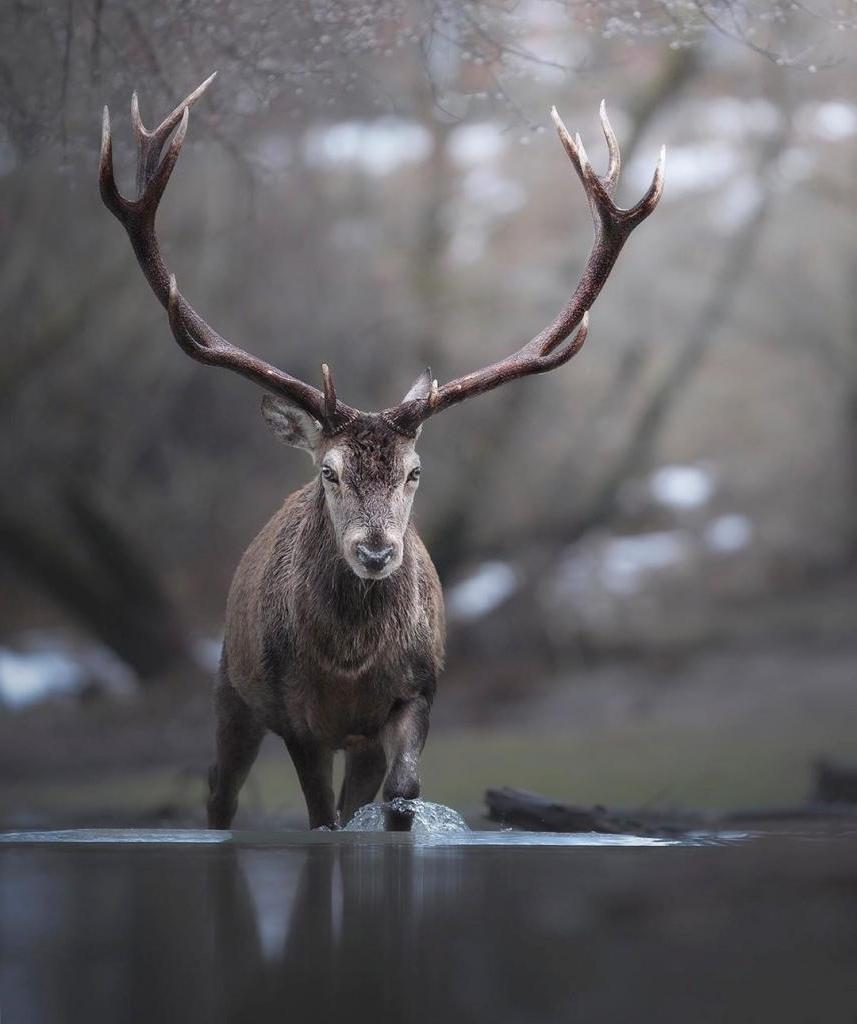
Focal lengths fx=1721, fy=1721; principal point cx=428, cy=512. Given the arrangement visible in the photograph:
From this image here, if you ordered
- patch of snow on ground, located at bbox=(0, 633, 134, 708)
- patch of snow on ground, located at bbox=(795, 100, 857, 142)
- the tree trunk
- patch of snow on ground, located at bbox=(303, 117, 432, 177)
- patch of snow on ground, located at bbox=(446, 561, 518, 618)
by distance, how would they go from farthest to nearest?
patch of snow on ground, located at bbox=(446, 561, 518, 618), the tree trunk, patch of snow on ground, located at bbox=(0, 633, 134, 708), patch of snow on ground, located at bbox=(303, 117, 432, 177), patch of snow on ground, located at bbox=(795, 100, 857, 142)

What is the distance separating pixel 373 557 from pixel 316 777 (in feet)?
3.24

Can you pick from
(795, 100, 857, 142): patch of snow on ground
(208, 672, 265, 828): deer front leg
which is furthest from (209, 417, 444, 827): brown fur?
(795, 100, 857, 142): patch of snow on ground

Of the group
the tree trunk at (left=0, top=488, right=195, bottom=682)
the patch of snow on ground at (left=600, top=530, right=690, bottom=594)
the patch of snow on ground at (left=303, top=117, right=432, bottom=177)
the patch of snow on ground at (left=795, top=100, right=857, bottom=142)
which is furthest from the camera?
the patch of snow on ground at (left=600, top=530, right=690, bottom=594)

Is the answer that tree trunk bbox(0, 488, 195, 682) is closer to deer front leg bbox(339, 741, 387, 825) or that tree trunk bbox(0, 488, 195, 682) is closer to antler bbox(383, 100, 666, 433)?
deer front leg bbox(339, 741, 387, 825)

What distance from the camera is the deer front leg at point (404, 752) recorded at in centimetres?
545

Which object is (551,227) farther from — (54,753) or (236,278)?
(54,753)

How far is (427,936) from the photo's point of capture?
3.33 metres

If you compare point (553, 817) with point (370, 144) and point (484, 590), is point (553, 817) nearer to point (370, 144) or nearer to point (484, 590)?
point (484, 590)

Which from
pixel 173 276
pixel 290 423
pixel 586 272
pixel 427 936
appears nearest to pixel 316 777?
pixel 290 423

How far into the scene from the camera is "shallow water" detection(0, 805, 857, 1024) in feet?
9.28

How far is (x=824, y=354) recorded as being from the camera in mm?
14773

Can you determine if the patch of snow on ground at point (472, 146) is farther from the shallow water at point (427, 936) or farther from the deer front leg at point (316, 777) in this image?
the shallow water at point (427, 936)

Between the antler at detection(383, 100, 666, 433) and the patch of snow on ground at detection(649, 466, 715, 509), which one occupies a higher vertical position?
the patch of snow on ground at detection(649, 466, 715, 509)

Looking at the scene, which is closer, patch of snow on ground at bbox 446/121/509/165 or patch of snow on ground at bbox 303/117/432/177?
patch of snow on ground at bbox 303/117/432/177
